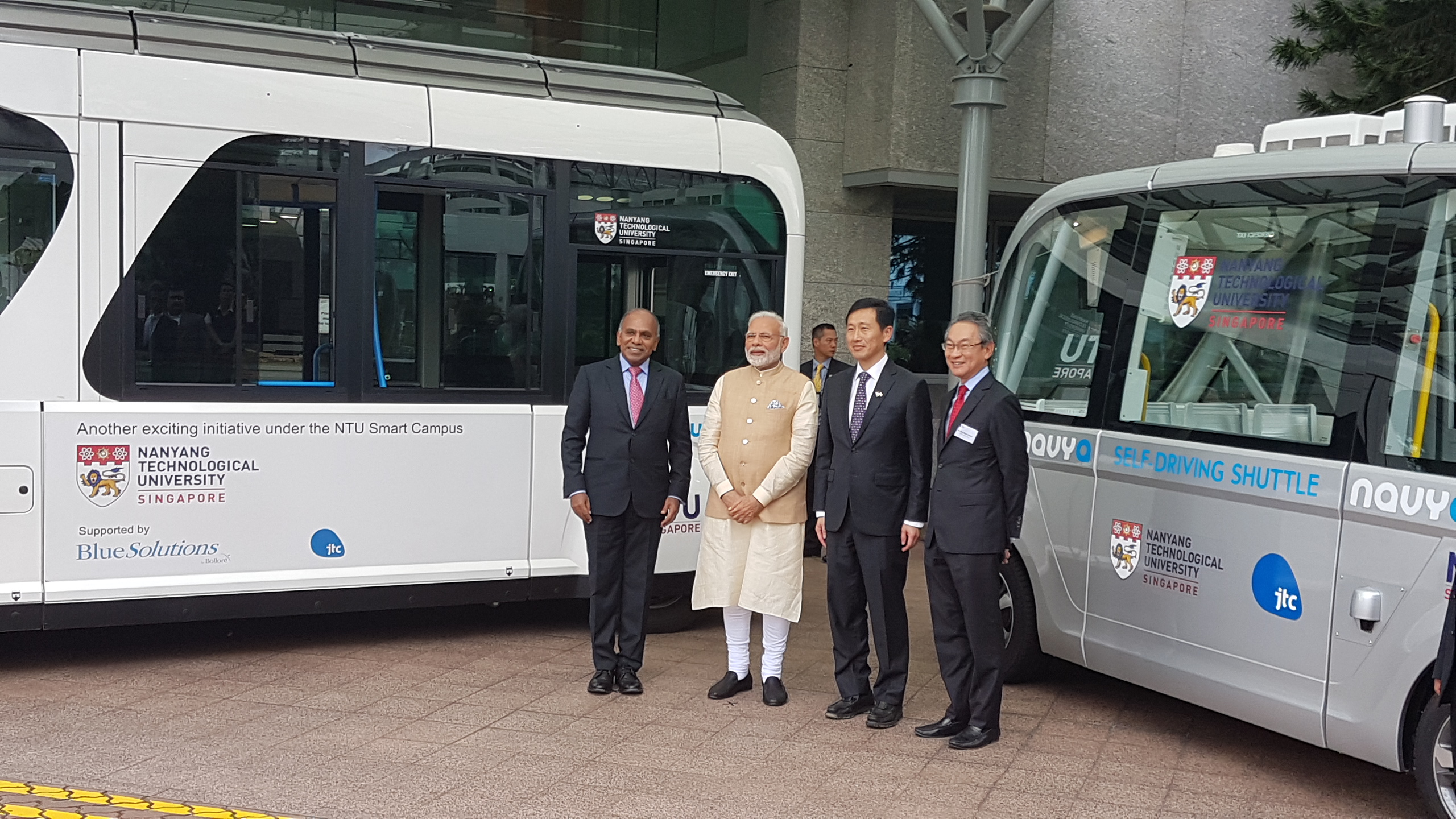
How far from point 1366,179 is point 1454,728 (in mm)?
2103

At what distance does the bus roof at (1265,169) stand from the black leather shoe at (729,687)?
260cm

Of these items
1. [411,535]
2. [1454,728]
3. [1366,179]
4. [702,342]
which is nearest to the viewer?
[1454,728]

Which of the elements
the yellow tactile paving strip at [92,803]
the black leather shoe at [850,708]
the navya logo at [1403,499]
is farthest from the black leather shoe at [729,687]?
the navya logo at [1403,499]

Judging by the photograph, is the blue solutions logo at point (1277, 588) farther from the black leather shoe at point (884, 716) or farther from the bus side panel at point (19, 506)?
the bus side panel at point (19, 506)

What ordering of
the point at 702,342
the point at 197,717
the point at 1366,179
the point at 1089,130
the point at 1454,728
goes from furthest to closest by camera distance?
the point at 1089,130
the point at 702,342
the point at 197,717
the point at 1366,179
the point at 1454,728

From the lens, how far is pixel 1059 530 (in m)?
6.57

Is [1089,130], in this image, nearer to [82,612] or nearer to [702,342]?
[702,342]

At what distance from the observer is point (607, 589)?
663cm

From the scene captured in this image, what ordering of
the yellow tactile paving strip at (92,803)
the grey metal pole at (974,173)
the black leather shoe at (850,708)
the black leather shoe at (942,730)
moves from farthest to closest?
the grey metal pole at (974,173)
the black leather shoe at (850,708)
the black leather shoe at (942,730)
the yellow tactile paving strip at (92,803)

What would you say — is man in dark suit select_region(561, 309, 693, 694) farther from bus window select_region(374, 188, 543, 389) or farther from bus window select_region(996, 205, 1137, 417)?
bus window select_region(996, 205, 1137, 417)

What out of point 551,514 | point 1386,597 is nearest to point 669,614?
point 551,514

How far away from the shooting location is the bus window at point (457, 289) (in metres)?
7.13

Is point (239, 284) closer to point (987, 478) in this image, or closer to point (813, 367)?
point (987, 478)

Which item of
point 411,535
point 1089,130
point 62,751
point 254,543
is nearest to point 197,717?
point 62,751
